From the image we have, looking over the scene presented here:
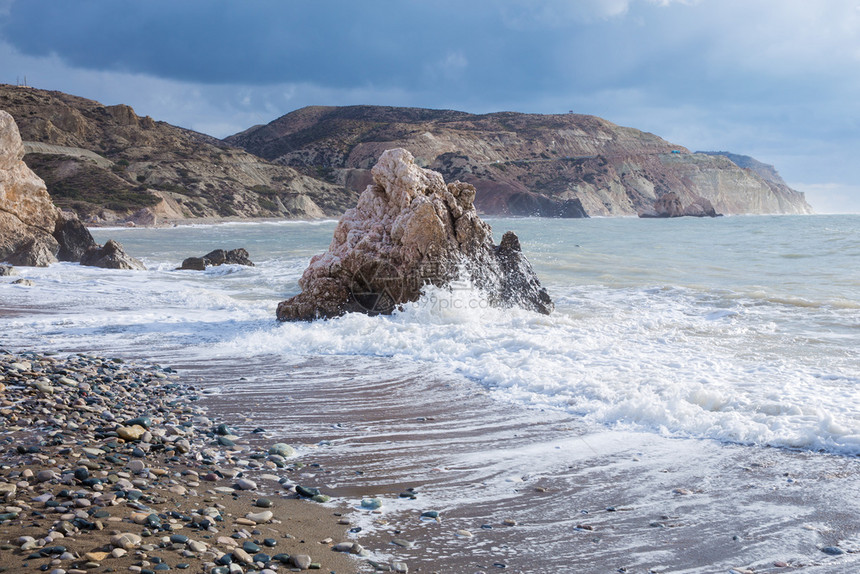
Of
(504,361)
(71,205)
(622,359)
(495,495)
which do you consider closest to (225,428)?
(495,495)

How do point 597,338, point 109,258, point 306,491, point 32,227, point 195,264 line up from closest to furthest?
point 306,491
point 597,338
point 109,258
point 195,264
point 32,227

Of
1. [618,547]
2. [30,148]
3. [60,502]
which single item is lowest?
[618,547]

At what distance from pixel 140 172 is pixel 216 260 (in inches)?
2453

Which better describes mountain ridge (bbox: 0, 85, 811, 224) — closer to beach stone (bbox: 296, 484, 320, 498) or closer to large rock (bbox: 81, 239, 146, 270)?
large rock (bbox: 81, 239, 146, 270)

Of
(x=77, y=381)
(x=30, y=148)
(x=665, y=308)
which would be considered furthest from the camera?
(x=30, y=148)

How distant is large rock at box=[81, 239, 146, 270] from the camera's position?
1841cm

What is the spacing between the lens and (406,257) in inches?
395

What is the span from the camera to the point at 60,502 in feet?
10.00

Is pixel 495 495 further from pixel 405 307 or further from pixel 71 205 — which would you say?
pixel 71 205

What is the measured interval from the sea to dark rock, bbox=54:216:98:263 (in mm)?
9445

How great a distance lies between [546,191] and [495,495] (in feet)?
409

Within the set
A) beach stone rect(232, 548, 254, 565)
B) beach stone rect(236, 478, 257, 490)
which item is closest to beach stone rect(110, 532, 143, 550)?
beach stone rect(232, 548, 254, 565)

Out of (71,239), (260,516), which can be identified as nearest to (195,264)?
(71,239)

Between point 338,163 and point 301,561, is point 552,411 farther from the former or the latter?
point 338,163
